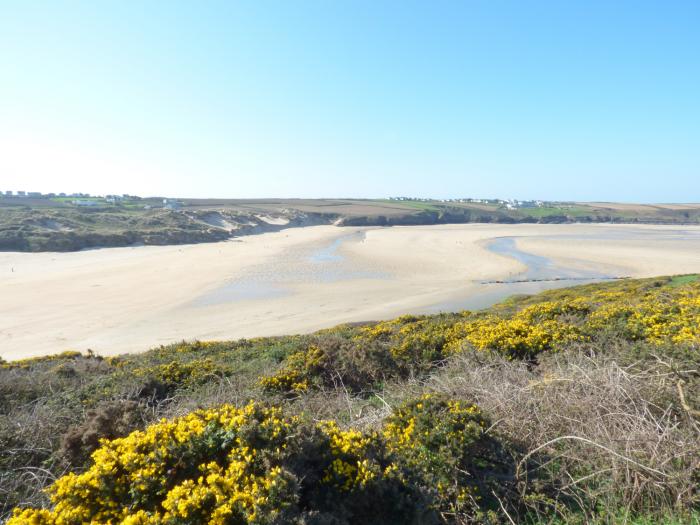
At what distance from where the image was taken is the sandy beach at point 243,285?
16.5 meters

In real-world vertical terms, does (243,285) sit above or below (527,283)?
below

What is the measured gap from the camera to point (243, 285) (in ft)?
80.6

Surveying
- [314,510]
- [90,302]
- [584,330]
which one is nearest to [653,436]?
[314,510]

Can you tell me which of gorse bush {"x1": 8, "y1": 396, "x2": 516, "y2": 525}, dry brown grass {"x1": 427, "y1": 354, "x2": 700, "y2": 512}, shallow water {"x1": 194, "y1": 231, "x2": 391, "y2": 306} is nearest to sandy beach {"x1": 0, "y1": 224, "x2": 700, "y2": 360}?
shallow water {"x1": 194, "y1": 231, "x2": 391, "y2": 306}

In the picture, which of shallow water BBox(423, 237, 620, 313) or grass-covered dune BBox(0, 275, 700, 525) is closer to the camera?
grass-covered dune BBox(0, 275, 700, 525)

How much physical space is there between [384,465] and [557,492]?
139 centimetres

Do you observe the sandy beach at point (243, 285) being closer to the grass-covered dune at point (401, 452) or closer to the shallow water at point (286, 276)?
the shallow water at point (286, 276)

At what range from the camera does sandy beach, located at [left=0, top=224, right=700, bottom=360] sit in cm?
1645

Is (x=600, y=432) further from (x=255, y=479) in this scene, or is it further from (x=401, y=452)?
(x=255, y=479)

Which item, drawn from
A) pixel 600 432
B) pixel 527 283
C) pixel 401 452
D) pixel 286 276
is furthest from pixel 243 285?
pixel 600 432

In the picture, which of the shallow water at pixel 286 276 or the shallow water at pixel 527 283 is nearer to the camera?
the shallow water at pixel 527 283

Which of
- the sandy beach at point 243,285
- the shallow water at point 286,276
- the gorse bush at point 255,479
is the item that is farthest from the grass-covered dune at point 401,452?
the shallow water at point 286,276

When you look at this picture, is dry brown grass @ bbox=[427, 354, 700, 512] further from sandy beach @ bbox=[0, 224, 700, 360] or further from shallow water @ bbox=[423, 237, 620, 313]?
shallow water @ bbox=[423, 237, 620, 313]

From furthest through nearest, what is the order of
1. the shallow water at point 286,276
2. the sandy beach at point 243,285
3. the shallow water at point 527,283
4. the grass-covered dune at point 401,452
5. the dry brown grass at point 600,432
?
the shallow water at point 286,276
the shallow water at point 527,283
the sandy beach at point 243,285
the dry brown grass at point 600,432
the grass-covered dune at point 401,452
